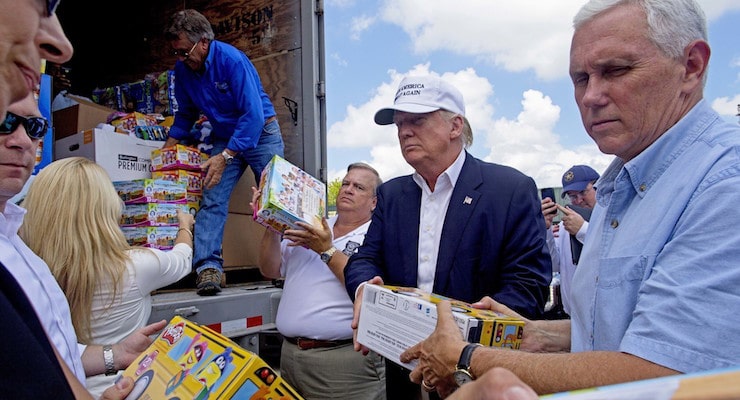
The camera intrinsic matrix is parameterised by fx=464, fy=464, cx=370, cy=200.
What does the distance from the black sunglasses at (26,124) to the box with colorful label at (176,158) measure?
1718mm

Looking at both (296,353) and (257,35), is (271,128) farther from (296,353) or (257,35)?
(296,353)

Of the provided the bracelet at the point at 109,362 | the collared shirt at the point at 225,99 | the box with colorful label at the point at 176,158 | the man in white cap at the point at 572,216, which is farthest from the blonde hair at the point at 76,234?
the man in white cap at the point at 572,216

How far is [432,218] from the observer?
192 cm

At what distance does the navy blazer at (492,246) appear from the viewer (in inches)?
69.7

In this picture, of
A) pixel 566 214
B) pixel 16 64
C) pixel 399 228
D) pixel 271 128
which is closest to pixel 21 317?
pixel 16 64

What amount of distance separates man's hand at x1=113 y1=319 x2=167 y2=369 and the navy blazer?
94 centimetres

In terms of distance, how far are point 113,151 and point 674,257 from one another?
10.7ft

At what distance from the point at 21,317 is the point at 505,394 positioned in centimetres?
69

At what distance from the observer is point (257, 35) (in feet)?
13.3

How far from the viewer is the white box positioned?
3062 mm

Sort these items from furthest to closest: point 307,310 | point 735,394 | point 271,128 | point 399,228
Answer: point 271,128
point 307,310
point 399,228
point 735,394

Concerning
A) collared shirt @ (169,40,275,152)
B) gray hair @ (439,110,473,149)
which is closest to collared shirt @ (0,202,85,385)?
gray hair @ (439,110,473,149)

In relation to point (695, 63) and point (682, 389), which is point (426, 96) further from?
point (682, 389)

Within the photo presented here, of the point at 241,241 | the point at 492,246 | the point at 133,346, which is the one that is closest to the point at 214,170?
the point at 241,241
